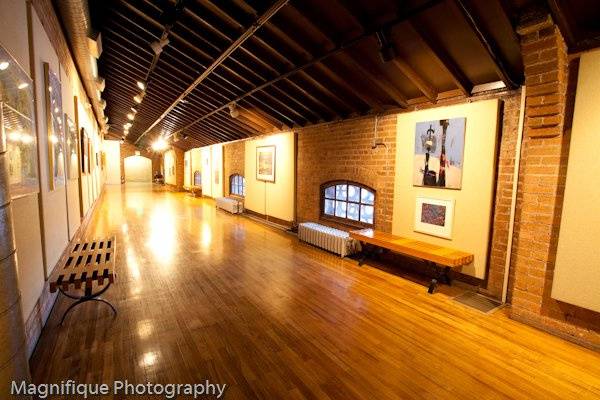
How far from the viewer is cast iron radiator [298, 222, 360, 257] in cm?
535

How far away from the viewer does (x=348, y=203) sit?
5.89 m

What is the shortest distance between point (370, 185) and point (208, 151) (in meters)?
9.73

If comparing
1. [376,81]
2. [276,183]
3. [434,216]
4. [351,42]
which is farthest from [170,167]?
[434,216]

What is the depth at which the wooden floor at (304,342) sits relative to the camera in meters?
2.19

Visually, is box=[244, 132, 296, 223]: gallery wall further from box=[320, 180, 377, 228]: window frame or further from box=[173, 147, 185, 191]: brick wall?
box=[173, 147, 185, 191]: brick wall

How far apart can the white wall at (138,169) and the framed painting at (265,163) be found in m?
20.7

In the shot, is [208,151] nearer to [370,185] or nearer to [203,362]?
[370,185]

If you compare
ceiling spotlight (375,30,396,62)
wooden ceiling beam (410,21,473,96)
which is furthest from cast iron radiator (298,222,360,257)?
ceiling spotlight (375,30,396,62)

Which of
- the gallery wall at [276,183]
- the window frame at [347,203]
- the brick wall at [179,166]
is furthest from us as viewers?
the brick wall at [179,166]

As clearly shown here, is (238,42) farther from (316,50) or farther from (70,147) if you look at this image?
(70,147)

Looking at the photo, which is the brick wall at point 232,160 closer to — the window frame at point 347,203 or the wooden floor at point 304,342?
the window frame at point 347,203

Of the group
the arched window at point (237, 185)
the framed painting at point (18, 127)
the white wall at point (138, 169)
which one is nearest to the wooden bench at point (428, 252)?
the framed painting at point (18, 127)

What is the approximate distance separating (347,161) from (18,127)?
185 inches

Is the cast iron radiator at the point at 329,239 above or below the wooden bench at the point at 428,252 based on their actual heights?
below
